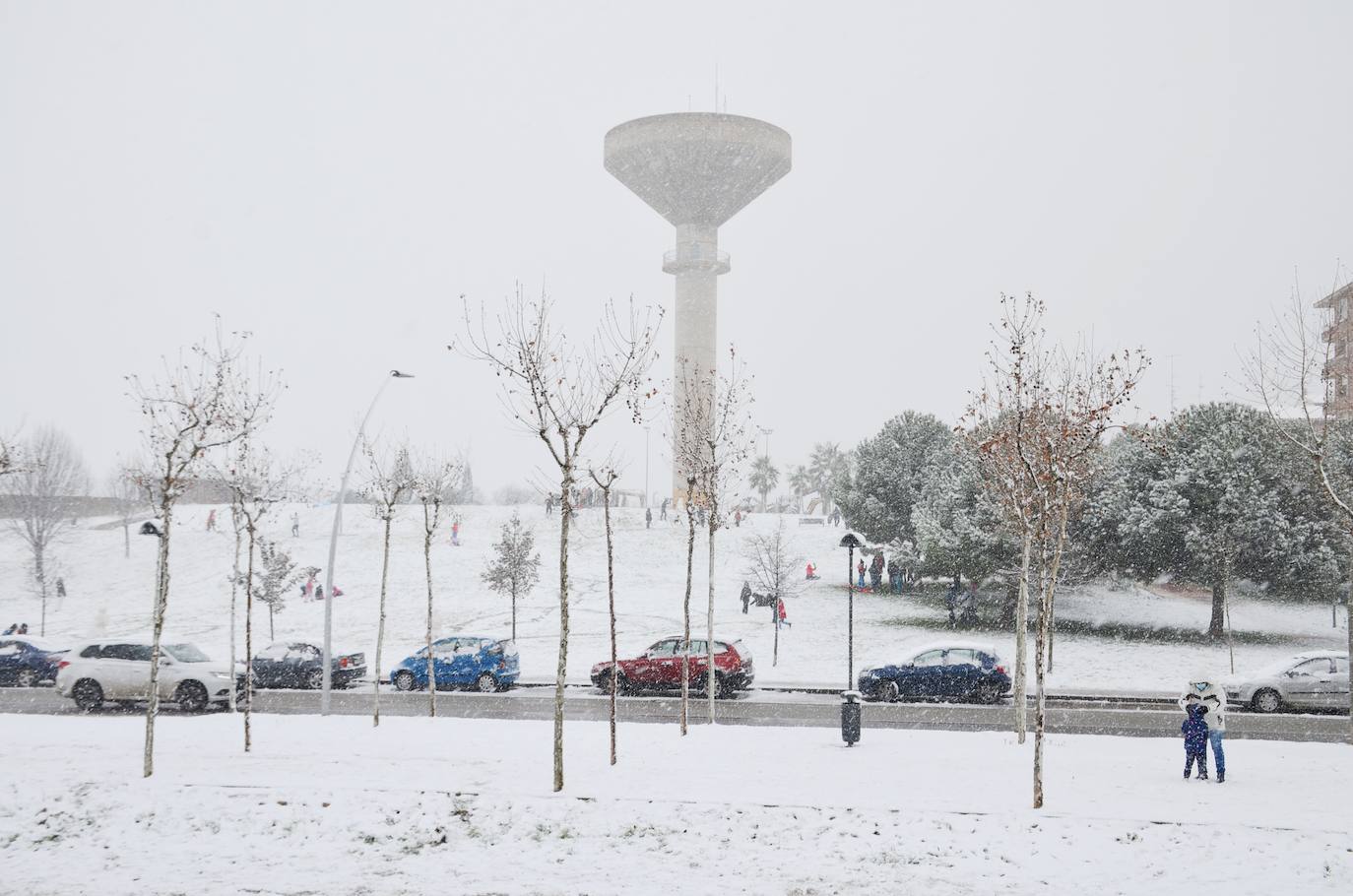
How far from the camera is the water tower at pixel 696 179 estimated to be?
68938mm

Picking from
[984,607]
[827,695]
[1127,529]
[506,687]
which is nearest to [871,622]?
[984,607]

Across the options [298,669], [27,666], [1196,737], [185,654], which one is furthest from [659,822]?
[27,666]

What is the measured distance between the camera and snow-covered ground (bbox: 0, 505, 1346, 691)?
1065 inches

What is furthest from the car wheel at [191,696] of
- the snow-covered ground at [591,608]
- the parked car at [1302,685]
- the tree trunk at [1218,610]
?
the tree trunk at [1218,610]

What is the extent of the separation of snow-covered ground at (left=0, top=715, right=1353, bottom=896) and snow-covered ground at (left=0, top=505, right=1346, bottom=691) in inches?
415

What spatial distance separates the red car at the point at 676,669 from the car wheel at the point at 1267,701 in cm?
1055

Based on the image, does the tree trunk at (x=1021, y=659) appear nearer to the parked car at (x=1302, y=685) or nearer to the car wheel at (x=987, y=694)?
the car wheel at (x=987, y=694)

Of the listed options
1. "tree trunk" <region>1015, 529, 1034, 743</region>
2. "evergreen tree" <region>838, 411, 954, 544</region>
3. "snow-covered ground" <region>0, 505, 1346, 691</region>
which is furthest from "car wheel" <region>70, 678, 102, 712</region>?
"evergreen tree" <region>838, 411, 954, 544</region>

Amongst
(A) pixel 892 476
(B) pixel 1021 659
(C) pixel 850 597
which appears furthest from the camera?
(A) pixel 892 476

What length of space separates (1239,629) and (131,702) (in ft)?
109

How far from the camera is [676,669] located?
21328 millimetres

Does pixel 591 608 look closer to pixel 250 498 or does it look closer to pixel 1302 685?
pixel 250 498

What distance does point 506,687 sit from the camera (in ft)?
74.2

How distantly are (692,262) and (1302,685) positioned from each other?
2368 inches
